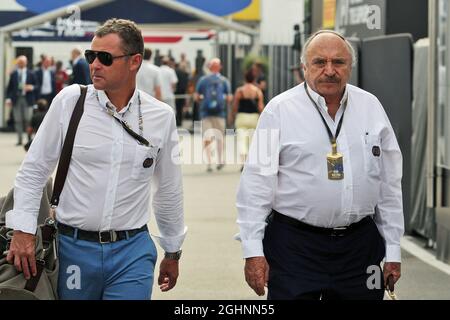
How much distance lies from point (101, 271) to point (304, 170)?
0.97 metres

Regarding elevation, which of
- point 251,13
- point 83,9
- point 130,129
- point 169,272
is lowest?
point 169,272

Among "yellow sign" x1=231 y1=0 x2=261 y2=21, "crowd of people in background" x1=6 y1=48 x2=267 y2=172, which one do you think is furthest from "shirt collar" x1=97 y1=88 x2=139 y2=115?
"yellow sign" x1=231 y1=0 x2=261 y2=21

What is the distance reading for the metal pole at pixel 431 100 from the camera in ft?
36.6

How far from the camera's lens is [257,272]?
516 centimetres

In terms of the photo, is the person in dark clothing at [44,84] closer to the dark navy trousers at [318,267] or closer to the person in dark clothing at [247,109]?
the person in dark clothing at [247,109]

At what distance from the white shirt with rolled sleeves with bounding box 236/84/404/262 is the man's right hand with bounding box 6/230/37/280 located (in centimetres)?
92

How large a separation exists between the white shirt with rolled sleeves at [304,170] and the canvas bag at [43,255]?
0.79 meters

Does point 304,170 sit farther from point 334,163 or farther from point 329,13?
point 329,13

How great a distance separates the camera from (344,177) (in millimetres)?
5195

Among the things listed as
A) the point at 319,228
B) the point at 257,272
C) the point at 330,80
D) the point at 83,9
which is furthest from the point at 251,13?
the point at 257,272

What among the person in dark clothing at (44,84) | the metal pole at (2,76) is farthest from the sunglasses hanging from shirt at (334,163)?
the metal pole at (2,76)

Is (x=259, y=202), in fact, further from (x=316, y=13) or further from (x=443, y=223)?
(x=316, y=13)

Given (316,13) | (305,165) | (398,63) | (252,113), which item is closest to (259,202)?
(305,165)

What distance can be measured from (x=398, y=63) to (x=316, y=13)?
36.2ft
